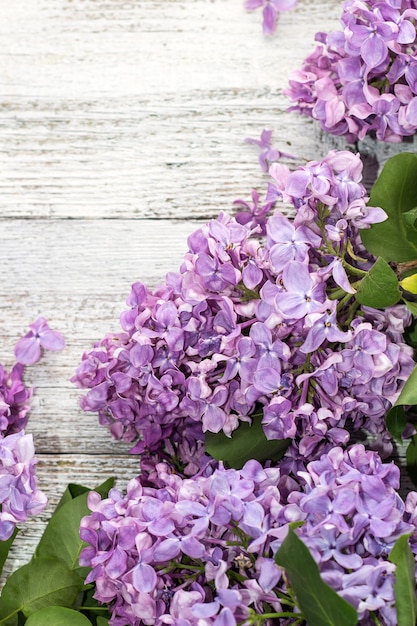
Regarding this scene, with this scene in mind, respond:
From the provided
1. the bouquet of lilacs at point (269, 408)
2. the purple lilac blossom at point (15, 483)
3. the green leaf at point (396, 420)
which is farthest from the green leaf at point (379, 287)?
the purple lilac blossom at point (15, 483)

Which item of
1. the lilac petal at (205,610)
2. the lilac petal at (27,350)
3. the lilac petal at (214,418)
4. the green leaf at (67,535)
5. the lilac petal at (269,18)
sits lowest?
the green leaf at (67,535)

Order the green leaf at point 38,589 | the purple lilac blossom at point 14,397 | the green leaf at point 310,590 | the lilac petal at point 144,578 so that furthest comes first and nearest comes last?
the purple lilac blossom at point 14,397 → the green leaf at point 38,589 → the lilac petal at point 144,578 → the green leaf at point 310,590

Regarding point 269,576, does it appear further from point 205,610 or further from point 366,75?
point 366,75

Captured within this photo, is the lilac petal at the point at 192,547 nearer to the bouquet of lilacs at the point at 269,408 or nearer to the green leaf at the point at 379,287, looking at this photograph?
the bouquet of lilacs at the point at 269,408

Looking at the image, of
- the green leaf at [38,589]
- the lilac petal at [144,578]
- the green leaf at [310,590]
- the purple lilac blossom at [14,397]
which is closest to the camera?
the green leaf at [310,590]

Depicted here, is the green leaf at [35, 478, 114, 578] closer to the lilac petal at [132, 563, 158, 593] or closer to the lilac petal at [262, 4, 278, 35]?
the lilac petal at [132, 563, 158, 593]

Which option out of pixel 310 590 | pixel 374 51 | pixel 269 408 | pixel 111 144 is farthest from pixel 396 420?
pixel 111 144
